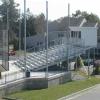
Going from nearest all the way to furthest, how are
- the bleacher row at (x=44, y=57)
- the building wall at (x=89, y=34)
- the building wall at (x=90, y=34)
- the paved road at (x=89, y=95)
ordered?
the paved road at (x=89, y=95) → the bleacher row at (x=44, y=57) → the building wall at (x=89, y=34) → the building wall at (x=90, y=34)

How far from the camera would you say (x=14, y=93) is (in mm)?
25422

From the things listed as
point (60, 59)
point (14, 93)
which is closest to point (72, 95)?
point (14, 93)

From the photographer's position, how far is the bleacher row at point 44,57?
34750 millimetres

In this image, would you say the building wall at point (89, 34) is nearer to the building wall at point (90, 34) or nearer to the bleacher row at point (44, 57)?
the building wall at point (90, 34)

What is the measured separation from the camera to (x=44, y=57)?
37.4 metres

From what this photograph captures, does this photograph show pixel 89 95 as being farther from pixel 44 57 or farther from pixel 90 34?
pixel 90 34

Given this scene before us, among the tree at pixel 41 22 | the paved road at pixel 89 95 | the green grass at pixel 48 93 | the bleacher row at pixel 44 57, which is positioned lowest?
the paved road at pixel 89 95

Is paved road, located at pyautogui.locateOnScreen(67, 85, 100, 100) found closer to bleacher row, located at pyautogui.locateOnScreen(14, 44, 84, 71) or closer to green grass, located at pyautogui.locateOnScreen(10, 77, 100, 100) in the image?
green grass, located at pyautogui.locateOnScreen(10, 77, 100, 100)

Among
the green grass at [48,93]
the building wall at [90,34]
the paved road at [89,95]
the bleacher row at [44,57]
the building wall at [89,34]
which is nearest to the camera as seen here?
the green grass at [48,93]

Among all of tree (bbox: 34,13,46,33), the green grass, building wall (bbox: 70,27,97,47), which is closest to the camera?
the green grass

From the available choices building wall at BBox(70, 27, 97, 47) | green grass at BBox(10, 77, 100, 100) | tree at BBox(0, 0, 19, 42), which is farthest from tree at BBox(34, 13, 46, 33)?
building wall at BBox(70, 27, 97, 47)

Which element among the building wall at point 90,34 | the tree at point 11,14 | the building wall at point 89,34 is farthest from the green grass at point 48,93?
the building wall at point 90,34

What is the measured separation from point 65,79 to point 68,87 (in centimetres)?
486

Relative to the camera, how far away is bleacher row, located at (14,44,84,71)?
34750 mm
